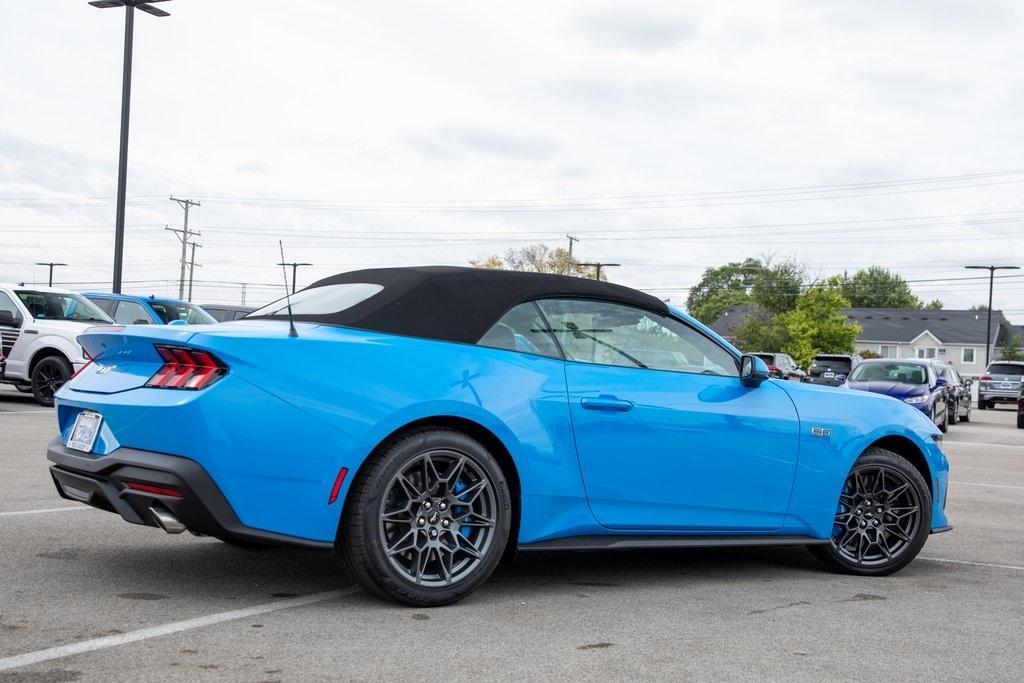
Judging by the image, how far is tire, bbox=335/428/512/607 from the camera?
4625 millimetres

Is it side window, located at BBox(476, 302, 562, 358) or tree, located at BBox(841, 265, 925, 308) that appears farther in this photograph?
tree, located at BBox(841, 265, 925, 308)

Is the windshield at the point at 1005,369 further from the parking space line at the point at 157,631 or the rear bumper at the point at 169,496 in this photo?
the rear bumper at the point at 169,496

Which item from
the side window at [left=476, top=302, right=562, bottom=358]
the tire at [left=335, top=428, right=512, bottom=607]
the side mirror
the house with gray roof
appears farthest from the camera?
the house with gray roof

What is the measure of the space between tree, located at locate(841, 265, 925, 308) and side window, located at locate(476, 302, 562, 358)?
139252mm

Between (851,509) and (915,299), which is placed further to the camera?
(915,299)

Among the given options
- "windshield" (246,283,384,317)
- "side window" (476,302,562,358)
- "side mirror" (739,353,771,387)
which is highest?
"windshield" (246,283,384,317)

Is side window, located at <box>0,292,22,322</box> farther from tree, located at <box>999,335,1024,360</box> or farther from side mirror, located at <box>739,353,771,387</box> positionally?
tree, located at <box>999,335,1024,360</box>

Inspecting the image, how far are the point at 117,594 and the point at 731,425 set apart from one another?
2876 mm

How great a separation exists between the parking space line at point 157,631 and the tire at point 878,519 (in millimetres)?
2631

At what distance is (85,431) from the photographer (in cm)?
482

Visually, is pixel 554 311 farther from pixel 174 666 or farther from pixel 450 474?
pixel 174 666

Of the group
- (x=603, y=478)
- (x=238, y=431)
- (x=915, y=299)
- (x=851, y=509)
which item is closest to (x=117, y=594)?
(x=238, y=431)

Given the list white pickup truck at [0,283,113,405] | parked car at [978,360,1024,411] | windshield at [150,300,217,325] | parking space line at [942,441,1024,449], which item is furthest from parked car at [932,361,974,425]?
white pickup truck at [0,283,113,405]

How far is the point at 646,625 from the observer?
15.3 feet
